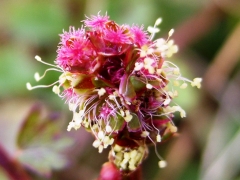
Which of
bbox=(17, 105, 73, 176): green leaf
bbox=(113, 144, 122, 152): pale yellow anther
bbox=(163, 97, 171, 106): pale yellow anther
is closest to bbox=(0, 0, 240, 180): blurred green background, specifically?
bbox=(17, 105, 73, 176): green leaf

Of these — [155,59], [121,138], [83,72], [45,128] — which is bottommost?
[45,128]

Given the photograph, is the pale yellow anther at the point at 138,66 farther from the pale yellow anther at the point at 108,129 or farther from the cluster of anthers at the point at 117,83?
the pale yellow anther at the point at 108,129

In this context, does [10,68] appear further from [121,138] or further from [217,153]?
[121,138]

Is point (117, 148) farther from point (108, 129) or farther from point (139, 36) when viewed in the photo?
point (139, 36)

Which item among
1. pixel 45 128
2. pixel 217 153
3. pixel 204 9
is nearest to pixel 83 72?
pixel 45 128

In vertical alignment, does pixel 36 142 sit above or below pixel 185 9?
below

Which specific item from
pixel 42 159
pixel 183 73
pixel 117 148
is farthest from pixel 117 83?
pixel 183 73

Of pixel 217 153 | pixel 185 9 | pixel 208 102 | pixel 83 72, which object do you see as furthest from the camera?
pixel 185 9
